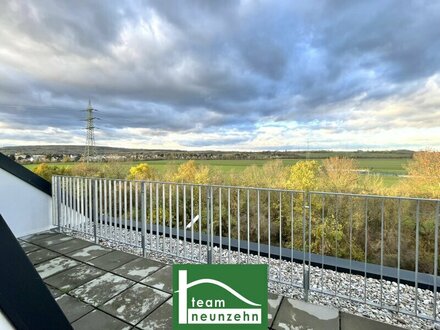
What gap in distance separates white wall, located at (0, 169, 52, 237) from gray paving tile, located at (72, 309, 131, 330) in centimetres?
336

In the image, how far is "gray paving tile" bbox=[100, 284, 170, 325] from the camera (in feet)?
6.78

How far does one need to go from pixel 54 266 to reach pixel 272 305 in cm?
278

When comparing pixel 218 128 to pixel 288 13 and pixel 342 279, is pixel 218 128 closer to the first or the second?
pixel 288 13

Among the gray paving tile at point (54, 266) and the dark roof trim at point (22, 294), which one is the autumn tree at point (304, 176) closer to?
the gray paving tile at point (54, 266)

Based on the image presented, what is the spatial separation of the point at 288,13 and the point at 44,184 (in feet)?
22.4

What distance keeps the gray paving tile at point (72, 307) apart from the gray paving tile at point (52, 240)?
1931 millimetres

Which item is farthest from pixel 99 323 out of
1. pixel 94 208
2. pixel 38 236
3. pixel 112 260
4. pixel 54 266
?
pixel 38 236

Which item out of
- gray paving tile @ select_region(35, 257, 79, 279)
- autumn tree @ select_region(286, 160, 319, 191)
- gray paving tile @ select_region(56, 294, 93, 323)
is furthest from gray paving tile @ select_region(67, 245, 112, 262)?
autumn tree @ select_region(286, 160, 319, 191)

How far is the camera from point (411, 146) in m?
5.43

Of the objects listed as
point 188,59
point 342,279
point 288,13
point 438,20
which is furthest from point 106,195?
point 438,20

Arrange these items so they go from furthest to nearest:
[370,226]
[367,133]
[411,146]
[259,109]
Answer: [259,109]
[367,133]
[411,146]
[370,226]

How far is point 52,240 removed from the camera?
13.0 feet

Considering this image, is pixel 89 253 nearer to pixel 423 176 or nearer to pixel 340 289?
pixel 340 289

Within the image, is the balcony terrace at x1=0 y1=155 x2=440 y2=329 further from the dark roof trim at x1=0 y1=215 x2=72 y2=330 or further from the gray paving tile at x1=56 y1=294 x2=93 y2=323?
the dark roof trim at x1=0 y1=215 x2=72 y2=330
